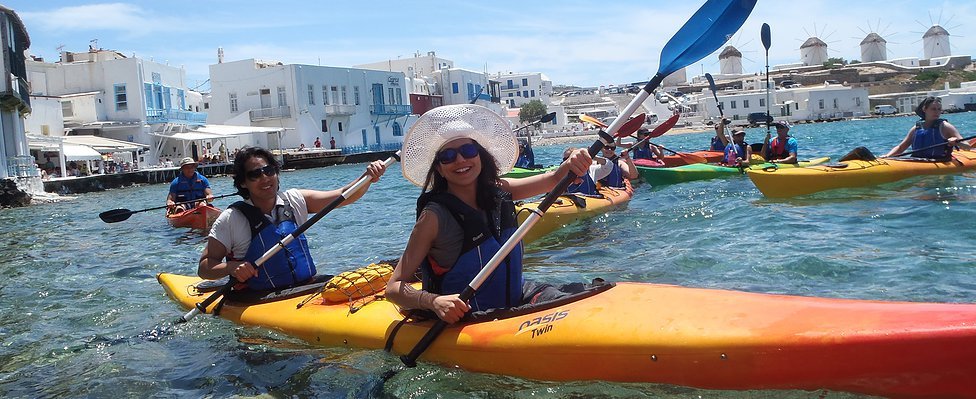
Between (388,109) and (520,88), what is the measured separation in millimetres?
43866

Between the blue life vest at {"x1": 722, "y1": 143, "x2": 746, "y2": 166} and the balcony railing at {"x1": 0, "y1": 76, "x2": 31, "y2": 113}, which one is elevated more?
the balcony railing at {"x1": 0, "y1": 76, "x2": 31, "y2": 113}

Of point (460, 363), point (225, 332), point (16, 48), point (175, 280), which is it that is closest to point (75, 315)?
point (175, 280)

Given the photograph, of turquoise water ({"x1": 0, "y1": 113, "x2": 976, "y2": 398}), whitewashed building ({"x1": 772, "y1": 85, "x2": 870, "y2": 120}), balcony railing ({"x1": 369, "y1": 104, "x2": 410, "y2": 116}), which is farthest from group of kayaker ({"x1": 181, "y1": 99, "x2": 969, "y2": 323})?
whitewashed building ({"x1": 772, "y1": 85, "x2": 870, "y2": 120})

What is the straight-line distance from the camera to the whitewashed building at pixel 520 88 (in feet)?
320

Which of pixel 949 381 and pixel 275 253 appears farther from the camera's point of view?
pixel 275 253

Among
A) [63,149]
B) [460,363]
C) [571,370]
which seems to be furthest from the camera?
[63,149]

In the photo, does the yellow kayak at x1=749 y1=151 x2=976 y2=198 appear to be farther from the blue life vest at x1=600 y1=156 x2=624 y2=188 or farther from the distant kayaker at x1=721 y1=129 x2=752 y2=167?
the distant kayaker at x1=721 y1=129 x2=752 y2=167

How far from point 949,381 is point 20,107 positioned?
29.2 metres

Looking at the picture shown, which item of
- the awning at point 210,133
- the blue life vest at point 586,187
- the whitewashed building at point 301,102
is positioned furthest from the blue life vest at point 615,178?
the whitewashed building at point 301,102

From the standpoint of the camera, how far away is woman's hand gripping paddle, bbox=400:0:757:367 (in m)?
4.16

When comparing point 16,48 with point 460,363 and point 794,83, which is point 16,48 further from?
point 794,83

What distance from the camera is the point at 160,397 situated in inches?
175

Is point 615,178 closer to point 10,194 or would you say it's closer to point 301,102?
point 10,194

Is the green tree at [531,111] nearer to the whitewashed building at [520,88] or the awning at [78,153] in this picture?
the whitewashed building at [520,88]
